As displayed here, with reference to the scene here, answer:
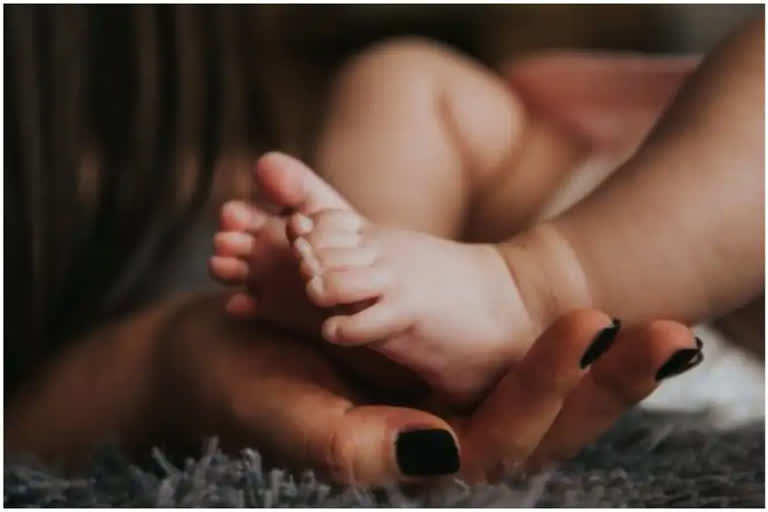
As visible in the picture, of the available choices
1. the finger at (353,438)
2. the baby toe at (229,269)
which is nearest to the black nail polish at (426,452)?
the finger at (353,438)

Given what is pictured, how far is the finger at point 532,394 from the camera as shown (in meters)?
0.36

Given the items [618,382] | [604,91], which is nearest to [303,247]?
[618,382]

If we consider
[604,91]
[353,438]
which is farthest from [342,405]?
[604,91]

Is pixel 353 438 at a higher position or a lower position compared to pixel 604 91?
lower

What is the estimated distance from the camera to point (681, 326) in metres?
0.37

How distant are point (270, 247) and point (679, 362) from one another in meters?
0.15

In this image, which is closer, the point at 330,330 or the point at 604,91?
the point at 330,330

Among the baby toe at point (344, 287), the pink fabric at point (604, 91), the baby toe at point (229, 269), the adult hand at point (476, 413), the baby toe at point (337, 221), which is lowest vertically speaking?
the adult hand at point (476, 413)

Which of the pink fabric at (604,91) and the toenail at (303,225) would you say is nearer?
the toenail at (303,225)

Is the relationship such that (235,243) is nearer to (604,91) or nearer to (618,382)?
(618,382)

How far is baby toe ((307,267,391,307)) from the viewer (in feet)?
1.19

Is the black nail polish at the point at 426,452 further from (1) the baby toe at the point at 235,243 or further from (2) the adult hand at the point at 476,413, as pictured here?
(1) the baby toe at the point at 235,243

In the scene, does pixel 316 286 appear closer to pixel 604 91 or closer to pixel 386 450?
pixel 386 450

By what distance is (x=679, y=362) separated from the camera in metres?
0.36
